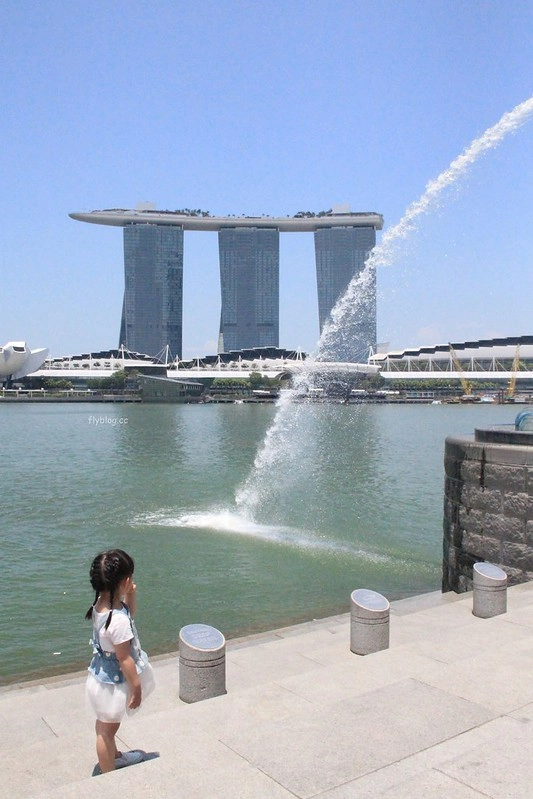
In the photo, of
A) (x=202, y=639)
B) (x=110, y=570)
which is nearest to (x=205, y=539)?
(x=202, y=639)

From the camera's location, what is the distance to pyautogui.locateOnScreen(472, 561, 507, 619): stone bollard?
9672 mm

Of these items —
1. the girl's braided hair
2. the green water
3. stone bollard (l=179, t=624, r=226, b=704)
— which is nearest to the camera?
the girl's braided hair

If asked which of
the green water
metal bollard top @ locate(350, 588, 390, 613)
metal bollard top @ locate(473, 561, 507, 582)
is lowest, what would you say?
the green water

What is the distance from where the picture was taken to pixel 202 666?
24.1 feet

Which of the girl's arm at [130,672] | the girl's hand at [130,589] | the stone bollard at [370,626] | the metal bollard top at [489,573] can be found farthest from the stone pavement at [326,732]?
the girl's hand at [130,589]

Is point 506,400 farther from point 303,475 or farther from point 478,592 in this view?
point 478,592

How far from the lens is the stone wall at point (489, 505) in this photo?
11.6 metres

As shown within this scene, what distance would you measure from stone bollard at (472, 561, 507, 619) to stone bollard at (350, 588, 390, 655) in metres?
1.66

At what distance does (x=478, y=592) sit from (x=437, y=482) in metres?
25.1

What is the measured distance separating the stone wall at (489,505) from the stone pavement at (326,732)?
2.88 metres

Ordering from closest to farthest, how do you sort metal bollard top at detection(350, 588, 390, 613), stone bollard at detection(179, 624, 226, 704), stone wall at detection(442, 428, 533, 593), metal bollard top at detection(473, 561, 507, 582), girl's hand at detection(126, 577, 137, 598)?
girl's hand at detection(126, 577, 137, 598)
stone bollard at detection(179, 624, 226, 704)
metal bollard top at detection(350, 588, 390, 613)
metal bollard top at detection(473, 561, 507, 582)
stone wall at detection(442, 428, 533, 593)

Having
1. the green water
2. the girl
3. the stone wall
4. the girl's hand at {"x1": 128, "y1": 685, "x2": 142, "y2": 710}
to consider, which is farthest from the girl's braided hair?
the stone wall

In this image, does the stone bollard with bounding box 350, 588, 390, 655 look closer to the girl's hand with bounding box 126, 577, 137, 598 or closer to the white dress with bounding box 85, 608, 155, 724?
the white dress with bounding box 85, 608, 155, 724

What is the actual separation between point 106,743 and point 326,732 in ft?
5.32
